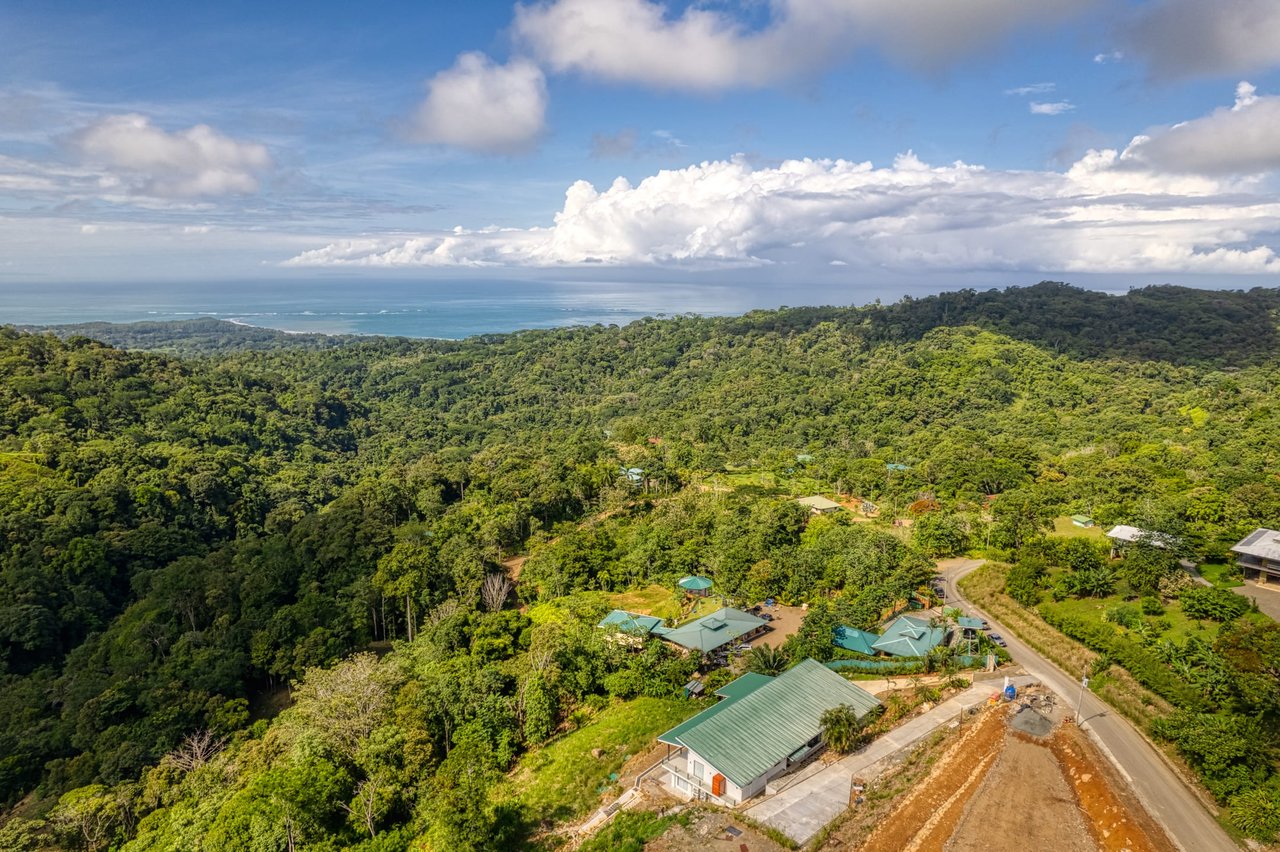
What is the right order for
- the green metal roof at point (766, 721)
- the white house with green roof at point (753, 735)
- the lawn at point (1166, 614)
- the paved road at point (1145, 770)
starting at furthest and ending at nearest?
the lawn at point (1166, 614) → the green metal roof at point (766, 721) → the white house with green roof at point (753, 735) → the paved road at point (1145, 770)

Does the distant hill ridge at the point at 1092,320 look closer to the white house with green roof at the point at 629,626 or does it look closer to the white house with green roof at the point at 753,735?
the white house with green roof at the point at 629,626

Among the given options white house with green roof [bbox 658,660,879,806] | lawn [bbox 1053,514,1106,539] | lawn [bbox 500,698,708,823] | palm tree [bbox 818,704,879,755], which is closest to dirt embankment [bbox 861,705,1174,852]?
palm tree [bbox 818,704,879,755]

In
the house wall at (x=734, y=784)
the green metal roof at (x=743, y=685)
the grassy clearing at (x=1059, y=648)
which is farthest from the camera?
the green metal roof at (x=743, y=685)

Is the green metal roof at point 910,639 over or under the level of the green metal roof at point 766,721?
under

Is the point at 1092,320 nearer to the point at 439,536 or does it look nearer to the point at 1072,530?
the point at 1072,530

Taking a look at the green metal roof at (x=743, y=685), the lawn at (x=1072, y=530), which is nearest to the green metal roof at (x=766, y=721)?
the green metal roof at (x=743, y=685)

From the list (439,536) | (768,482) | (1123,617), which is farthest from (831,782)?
→ (768,482)
